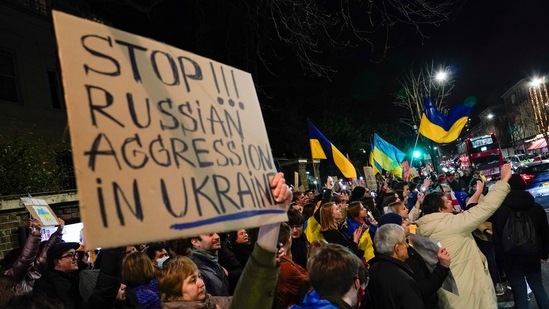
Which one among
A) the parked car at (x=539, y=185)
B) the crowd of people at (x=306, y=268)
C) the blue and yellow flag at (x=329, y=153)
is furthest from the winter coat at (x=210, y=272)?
the parked car at (x=539, y=185)

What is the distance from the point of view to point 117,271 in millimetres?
3375

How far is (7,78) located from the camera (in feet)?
47.5

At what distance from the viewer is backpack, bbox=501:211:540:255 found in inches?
220

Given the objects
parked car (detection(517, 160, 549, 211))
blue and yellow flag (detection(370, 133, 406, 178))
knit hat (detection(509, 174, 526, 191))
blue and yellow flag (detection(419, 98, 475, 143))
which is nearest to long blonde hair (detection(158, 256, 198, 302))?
knit hat (detection(509, 174, 526, 191))

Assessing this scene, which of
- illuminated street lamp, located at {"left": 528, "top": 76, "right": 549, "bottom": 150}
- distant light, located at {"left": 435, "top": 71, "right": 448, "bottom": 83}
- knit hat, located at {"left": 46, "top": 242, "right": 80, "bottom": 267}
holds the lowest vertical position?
knit hat, located at {"left": 46, "top": 242, "right": 80, "bottom": 267}

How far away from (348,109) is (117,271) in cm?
2427

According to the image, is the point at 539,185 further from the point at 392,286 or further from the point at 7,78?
the point at 7,78

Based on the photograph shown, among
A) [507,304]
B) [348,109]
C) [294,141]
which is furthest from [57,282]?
[348,109]

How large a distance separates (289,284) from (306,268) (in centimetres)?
22

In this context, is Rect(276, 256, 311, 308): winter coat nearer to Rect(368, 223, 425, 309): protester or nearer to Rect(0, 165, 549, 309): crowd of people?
Rect(0, 165, 549, 309): crowd of people

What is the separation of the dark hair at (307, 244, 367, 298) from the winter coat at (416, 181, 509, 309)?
6.29ft

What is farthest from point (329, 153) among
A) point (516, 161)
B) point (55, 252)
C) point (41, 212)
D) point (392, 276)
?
point (516, 161)

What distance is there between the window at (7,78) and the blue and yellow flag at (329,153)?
9.72 metres

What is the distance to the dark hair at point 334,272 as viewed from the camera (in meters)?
2.61
